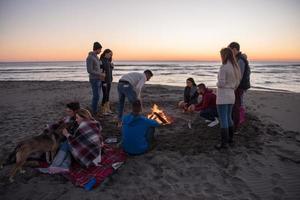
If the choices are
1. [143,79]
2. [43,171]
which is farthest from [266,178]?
[43,171]

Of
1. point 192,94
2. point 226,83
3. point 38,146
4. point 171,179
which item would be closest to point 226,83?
point 226,83

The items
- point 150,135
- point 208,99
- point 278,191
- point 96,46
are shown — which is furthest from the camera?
point 96,46

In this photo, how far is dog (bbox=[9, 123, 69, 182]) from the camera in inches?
163

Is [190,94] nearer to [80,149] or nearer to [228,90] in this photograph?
[228,90]

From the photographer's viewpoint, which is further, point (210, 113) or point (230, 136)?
point (210, 113)

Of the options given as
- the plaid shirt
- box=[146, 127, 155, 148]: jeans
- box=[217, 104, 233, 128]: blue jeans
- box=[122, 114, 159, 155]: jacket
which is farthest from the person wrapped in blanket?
box=[217, 104, 233, 128]: blue jeans

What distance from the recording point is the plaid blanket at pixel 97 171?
4089 millimetres

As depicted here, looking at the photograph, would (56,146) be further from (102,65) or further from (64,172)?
(102,65)

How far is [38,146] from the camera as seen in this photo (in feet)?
14.0

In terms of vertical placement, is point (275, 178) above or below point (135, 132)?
below

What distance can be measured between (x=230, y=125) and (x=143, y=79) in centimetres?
224

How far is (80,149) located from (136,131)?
106 centimetres

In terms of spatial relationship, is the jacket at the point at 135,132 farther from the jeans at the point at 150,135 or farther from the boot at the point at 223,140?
the boot at the point at 223,140

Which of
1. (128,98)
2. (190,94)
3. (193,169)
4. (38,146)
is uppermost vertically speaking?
(128,98)
